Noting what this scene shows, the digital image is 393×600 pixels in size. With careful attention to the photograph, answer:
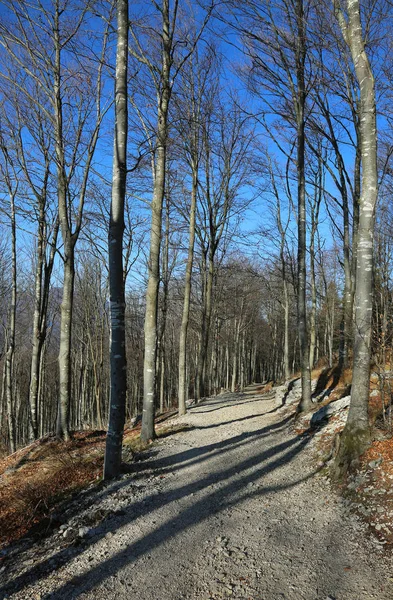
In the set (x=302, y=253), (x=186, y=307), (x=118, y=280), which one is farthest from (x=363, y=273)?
(x=186, y=307)

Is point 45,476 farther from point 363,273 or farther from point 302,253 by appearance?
point 302,253

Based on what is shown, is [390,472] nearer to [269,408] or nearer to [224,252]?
[269,408]

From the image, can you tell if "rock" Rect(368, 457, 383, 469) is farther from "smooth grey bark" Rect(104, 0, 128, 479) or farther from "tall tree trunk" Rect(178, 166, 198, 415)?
"tall tree trunk" Rect(178, 166, 198, 415)

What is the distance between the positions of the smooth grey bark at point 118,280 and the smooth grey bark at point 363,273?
3389 millimetres

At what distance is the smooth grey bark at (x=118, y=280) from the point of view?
5969mm

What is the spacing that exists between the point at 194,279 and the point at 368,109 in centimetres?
1665

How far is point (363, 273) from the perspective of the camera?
572 cm

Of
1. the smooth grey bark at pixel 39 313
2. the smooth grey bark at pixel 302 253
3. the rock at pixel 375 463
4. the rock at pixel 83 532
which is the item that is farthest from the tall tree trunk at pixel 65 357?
the rock at pixel 375 463

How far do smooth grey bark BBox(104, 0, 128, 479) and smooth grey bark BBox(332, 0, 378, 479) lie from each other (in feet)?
11.1

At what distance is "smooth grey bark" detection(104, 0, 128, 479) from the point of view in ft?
19.6

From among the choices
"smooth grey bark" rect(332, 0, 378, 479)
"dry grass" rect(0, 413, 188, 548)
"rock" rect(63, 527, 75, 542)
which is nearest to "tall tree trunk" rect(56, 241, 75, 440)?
"dry grass" rect(0, 413, 188, 548)

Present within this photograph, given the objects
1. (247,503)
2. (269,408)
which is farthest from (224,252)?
(247,503)

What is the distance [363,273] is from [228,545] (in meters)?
4.14

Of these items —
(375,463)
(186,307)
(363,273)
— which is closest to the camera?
(375,463)
